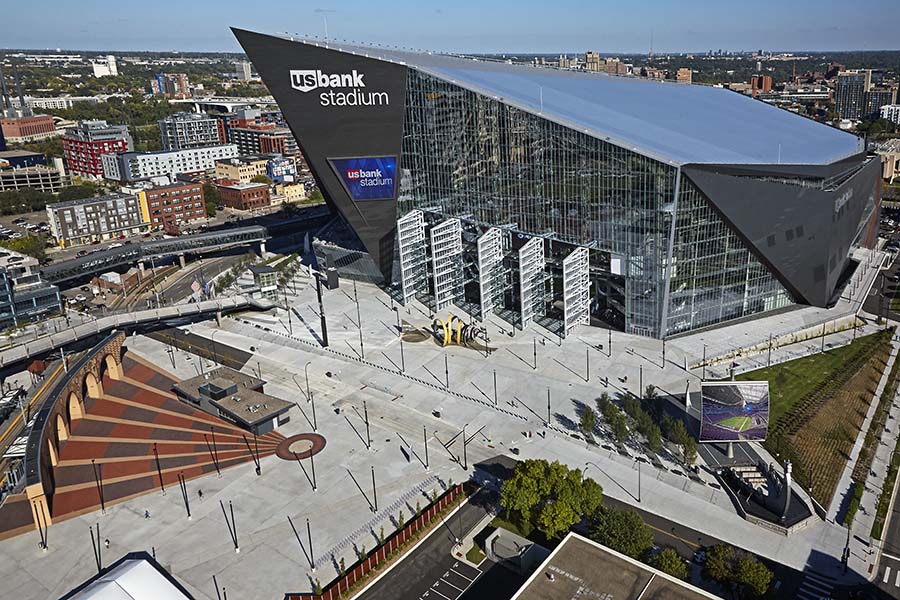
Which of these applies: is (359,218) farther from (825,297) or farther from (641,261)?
(825,297)

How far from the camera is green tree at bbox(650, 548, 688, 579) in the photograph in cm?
4341

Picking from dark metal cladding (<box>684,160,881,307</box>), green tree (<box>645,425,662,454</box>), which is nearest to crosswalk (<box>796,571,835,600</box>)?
green tree (<box>645,425,662,454</box>)

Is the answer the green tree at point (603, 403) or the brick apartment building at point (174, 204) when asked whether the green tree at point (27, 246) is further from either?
the green tree at point (603, 403)

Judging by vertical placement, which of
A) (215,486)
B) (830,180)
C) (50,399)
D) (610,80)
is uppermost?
(610,80)

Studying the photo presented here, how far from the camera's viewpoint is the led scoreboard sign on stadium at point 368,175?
9738cm

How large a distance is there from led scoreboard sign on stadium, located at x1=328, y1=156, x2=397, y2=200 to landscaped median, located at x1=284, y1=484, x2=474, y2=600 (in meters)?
51.4

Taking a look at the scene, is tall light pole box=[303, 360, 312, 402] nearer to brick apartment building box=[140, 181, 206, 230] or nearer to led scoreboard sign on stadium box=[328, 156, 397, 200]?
led scoreboard sign on stadium box=[328, 156, 397, 200]

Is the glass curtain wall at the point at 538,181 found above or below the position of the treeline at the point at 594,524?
above

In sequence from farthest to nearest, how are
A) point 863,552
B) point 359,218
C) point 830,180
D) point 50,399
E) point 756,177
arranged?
point 359,218
point 830,180
point 756,177
point 50,399
point 863,552

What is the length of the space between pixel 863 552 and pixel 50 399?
69150 millimetres

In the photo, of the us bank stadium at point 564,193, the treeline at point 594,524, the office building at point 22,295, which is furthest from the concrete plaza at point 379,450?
the office building at point 22,295

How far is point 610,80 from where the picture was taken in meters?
130

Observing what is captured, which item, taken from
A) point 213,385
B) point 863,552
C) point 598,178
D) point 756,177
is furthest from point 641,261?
point 213,385

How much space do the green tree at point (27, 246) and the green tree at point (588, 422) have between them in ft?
372
